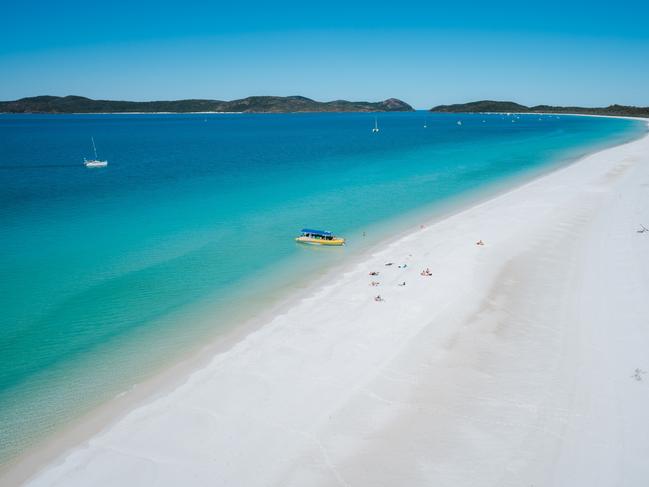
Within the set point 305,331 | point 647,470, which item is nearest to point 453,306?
point 305,331

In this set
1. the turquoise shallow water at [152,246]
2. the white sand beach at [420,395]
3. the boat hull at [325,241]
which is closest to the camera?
the white sand beach at [420,395]

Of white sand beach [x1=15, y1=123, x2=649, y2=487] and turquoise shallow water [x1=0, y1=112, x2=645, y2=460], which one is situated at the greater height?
white sand beach [x1=15, y1=123, x2=649, y2=487]

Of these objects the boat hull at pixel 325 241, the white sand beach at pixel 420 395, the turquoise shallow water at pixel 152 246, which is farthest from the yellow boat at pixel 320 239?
the white sand beach at pixel 420 395

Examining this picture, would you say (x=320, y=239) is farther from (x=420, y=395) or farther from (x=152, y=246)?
(x=420, y=395)

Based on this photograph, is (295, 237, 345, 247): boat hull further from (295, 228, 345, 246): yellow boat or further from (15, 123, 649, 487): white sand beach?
(15, 123, 649, 487): white sand beach

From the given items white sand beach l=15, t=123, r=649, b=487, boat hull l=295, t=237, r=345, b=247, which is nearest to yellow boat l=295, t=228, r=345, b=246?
boat hull l=295, t=237, r=345, b=247

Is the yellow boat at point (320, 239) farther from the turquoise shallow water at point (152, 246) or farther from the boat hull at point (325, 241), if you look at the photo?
the turquoise shallow water at point (152, 246)
